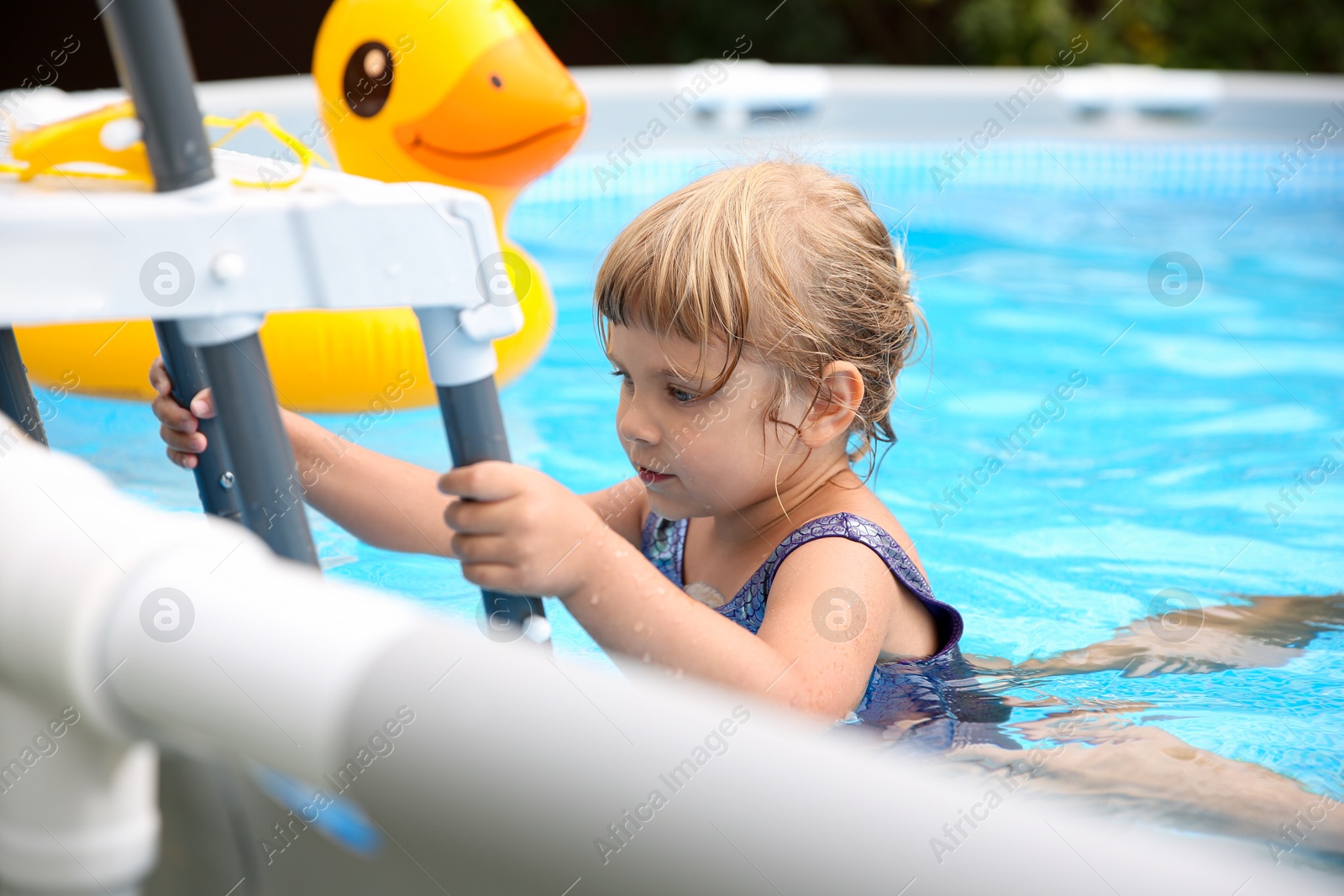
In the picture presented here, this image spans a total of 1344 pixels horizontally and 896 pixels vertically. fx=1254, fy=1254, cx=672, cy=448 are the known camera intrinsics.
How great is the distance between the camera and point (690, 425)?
60.3 inches

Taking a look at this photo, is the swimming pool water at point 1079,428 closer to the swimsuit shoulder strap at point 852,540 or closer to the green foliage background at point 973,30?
the swimsuit shoulder strap at point 852,540

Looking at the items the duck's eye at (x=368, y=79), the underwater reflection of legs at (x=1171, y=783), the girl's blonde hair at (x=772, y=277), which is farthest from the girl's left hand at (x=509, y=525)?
the duck's eye at (x=368, y=79)

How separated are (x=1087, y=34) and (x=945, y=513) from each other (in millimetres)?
6908

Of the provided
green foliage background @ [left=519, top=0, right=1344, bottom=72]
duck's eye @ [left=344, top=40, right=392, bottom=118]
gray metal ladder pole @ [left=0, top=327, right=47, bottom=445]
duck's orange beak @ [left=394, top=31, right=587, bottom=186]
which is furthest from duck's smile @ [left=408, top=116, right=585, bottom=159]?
green foliage background @ [left=519, top=0, right=1344, bottom=72]

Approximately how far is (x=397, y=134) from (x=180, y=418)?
1.64m

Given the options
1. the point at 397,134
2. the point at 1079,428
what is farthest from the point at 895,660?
the point at 1079,428

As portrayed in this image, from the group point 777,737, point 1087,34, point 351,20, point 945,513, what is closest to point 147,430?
point 351,20

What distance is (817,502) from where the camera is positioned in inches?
66.9

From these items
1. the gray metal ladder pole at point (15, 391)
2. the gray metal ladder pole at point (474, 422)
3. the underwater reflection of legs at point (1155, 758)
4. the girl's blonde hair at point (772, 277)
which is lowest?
the underwater reflection of legs at point (1155, 758)

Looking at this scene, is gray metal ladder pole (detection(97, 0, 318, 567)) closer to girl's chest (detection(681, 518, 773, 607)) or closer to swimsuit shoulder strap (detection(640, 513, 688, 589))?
girl's chest (detection(681, 518, 773, 607))

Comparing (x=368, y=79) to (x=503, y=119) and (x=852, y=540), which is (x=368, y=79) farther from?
(x=852, y=540)

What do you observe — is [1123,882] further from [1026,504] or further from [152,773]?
[1026,504]

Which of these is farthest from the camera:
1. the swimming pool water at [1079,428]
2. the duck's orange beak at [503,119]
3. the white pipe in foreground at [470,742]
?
the duck's orange beak at [503,119]

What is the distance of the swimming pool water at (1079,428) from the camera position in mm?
2305
